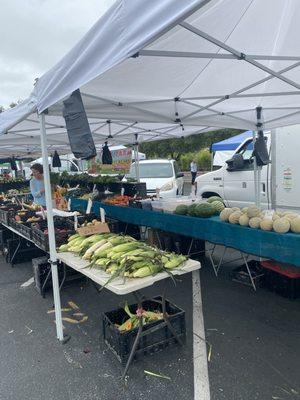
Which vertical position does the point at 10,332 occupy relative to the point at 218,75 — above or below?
below

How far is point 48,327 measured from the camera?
3863 millimetres

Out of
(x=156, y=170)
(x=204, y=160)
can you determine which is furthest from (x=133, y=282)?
(x=204, y=160)

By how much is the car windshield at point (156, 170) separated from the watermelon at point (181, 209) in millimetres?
6145

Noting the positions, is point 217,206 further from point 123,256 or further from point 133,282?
point 133,282

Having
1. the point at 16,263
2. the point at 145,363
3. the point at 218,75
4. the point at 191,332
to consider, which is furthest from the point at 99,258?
the point at 16,263

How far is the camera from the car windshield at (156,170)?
37.7 feet

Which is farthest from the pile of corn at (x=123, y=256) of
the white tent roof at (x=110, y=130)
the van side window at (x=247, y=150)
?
the van side window at (x=247, y=150)

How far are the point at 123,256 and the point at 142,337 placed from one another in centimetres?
74

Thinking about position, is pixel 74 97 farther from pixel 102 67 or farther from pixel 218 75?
pixel 218 75

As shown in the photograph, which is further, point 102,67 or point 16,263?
point 16,263

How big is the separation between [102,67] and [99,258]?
1.84 meters

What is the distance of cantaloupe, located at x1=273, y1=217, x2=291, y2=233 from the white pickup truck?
283 cm

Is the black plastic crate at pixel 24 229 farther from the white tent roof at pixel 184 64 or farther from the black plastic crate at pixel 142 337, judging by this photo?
the black plastic crate at pixel 142 337

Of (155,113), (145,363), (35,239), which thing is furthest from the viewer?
(155,113)
